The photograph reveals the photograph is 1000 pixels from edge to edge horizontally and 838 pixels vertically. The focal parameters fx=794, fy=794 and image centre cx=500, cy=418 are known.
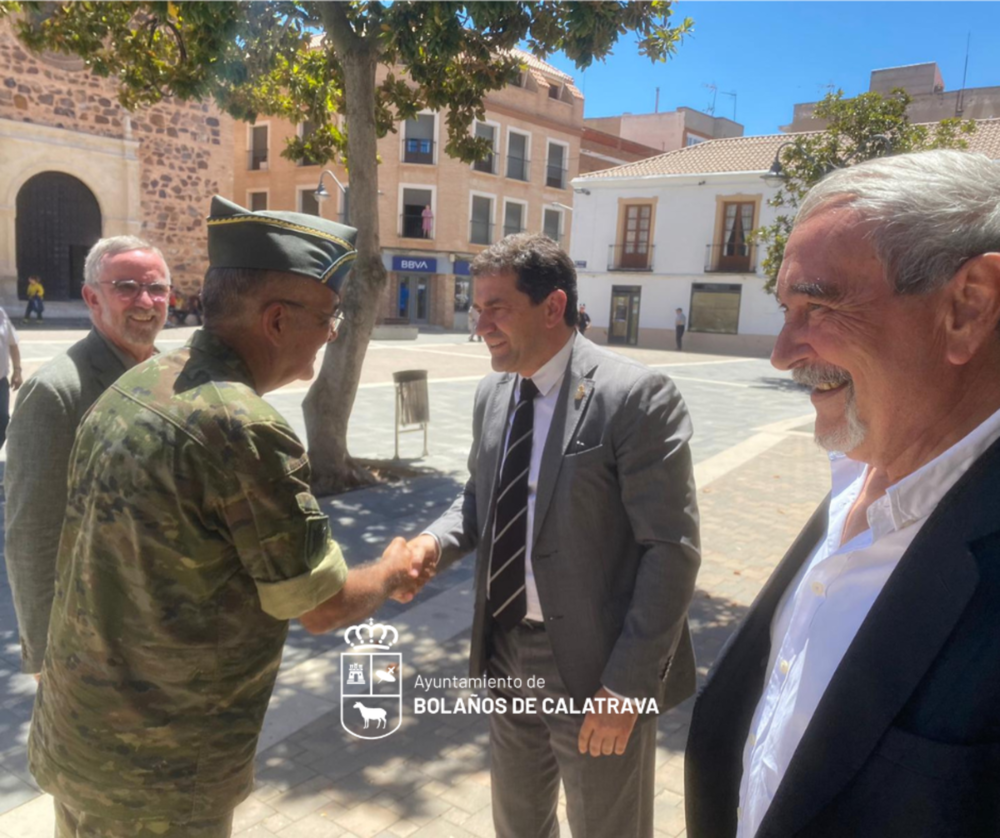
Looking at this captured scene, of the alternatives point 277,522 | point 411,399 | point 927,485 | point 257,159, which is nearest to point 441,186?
point 257,159

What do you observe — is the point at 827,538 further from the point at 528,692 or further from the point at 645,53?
the point at 645,53

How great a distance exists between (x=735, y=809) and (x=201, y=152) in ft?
93.6

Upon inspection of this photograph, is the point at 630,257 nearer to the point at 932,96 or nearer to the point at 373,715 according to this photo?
the point at 932,96

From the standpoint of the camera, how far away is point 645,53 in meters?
7.37

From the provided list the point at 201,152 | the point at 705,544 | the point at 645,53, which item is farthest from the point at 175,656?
the point at 201,152

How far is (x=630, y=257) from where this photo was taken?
34.1 m

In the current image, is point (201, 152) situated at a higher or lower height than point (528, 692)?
higher

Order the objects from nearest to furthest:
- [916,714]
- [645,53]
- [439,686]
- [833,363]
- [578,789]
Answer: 1. [916,714]
2. [833,363]
3. [578,789]
4. [439,686]
5. [645,53]

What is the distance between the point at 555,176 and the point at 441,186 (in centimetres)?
744

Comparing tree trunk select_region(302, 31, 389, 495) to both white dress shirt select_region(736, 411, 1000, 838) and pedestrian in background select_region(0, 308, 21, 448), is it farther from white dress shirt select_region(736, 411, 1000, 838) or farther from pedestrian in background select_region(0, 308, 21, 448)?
white dress shirt select_region(736, 411, 1000, 838)

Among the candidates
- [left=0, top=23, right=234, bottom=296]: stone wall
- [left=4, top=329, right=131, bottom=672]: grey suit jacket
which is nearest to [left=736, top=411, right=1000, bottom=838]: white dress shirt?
[left=4, top=329, right=131, bottom=672]: grey suit jacket

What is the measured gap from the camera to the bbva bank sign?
3594 centimetres

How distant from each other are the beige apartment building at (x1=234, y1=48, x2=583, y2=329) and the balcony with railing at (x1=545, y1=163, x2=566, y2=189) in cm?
9

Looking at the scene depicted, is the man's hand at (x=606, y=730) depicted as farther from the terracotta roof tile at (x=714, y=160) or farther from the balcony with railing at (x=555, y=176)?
the balcony with railing at (x=555, y=176)
